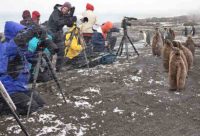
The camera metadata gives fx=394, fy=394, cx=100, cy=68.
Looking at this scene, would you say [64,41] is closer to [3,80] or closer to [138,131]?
[3,80]

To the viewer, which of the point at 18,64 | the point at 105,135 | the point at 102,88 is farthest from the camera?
the point at 102,88

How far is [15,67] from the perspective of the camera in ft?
18.6

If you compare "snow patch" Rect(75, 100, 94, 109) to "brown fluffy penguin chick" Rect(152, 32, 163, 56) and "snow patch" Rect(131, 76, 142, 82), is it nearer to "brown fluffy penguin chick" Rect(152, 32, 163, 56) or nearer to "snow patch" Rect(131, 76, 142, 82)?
"snow patch" Rect(131, 76, 142, 82)

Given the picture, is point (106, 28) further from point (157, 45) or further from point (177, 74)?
point (177, 74)

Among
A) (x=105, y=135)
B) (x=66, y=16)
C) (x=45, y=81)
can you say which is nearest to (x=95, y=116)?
(x=105, y=135)

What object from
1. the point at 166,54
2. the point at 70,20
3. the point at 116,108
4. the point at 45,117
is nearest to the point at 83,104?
the point at 116,108

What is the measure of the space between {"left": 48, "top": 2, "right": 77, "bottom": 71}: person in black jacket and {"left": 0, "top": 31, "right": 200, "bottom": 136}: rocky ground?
1.00 m

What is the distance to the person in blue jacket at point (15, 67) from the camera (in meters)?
5.50

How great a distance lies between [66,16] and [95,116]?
3896 millimetres

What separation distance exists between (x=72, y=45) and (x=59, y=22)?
0.68 metres

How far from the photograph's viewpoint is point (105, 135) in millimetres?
4742

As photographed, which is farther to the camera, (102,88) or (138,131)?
(102,88)

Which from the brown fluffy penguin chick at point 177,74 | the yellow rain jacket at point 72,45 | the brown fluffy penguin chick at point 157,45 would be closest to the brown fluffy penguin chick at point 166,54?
the brown fluffy penguin chick at point 177,74

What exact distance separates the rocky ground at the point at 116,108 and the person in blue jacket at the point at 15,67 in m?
0.28
